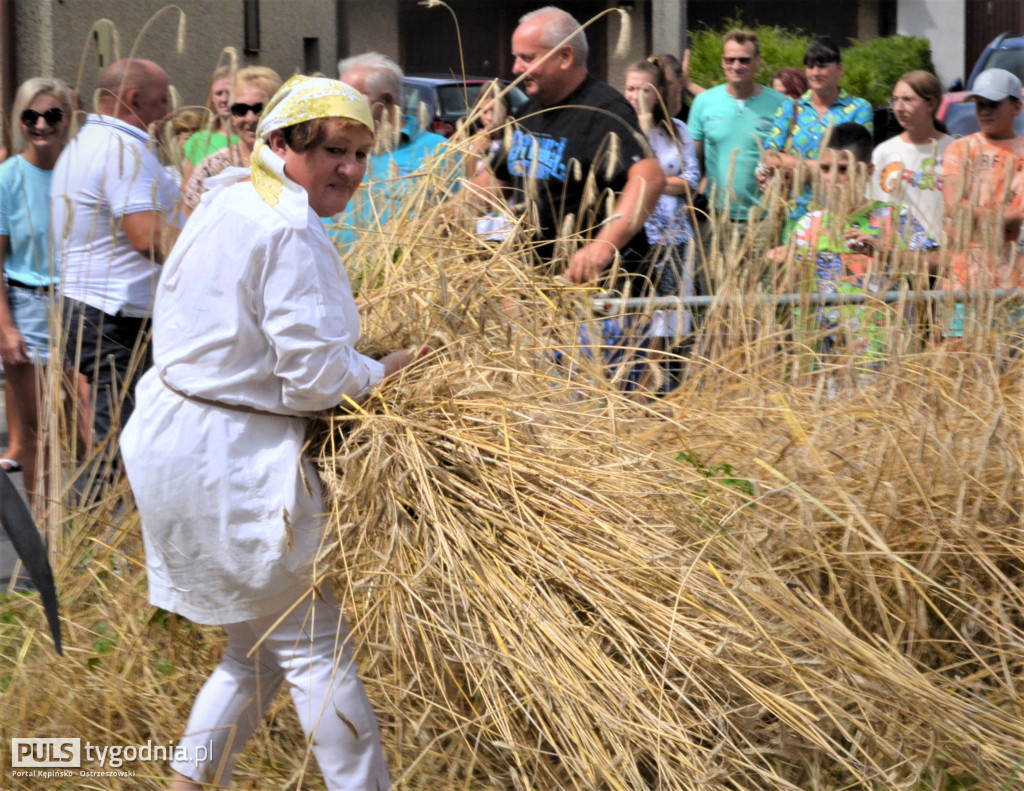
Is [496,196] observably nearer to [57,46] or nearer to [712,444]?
[712,444]

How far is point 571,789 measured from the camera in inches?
91.7

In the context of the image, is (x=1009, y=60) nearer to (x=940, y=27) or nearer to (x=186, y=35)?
(x=186, y=35)

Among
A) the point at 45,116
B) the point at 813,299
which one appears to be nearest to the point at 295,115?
the point at 813,299

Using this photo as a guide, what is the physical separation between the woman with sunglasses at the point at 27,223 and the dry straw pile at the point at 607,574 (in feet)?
3.73

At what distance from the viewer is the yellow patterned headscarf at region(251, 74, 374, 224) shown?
7.63 ft

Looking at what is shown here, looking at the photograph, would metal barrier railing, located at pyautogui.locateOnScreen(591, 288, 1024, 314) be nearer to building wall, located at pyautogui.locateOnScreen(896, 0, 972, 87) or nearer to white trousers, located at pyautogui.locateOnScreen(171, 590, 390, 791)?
white trousers, located at pyautogui.locateOnScreen(171, 590, 390, 791)

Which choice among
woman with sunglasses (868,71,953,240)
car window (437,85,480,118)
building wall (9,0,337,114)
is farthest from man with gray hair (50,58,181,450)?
car window (437,85,480,118)

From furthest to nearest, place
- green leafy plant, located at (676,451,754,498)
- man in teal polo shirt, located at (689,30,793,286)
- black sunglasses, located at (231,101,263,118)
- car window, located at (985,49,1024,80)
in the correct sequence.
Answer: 1. car window, located at (985,49,1024,80)
2. man in teal polo shirt, located at (689,30,793,286)
3. black sunglasses, located at (231,101,263,118)
4. green leafy plant, located at (676,451,754,498)

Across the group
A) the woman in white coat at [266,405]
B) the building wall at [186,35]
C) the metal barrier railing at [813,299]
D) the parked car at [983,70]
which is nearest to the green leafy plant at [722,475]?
the metal barrier railing at [813,299]

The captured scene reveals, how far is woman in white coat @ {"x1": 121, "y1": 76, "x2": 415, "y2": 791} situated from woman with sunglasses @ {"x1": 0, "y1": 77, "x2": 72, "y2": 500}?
188 centimetres

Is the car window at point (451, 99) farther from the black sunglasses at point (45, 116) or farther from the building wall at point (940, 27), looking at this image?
the building wall at point (940, 27)

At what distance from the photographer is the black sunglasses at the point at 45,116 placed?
407 cm

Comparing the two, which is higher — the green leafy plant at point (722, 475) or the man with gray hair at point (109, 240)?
the man with gray hair at point (109, 240)

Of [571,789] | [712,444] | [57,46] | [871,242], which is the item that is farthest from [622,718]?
[57,46]
